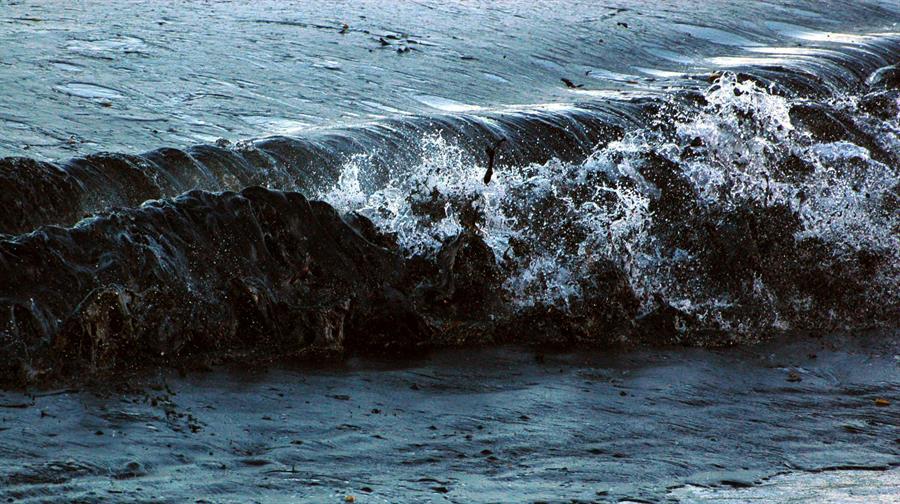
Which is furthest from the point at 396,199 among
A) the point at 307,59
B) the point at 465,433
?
the point at 307,59

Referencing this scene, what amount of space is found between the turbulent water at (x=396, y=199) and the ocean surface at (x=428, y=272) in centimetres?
2

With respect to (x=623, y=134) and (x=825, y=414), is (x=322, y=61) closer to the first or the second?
(x=623, y=134)

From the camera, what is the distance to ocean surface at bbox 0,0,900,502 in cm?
429

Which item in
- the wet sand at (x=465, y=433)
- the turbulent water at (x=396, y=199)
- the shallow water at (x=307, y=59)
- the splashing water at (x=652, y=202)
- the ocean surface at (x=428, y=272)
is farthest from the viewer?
the shallow water at (x=307, y=59)

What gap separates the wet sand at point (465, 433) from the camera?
385 cm

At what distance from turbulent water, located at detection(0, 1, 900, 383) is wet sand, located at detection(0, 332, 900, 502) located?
42cm

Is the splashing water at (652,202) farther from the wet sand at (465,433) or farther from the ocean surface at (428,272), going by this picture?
the wet sand at (465,433)

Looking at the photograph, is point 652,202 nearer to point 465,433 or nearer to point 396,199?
point 396,199

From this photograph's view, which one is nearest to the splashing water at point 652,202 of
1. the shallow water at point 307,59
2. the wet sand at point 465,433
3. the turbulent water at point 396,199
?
the turbulent water at point 396,199

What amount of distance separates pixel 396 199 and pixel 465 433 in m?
2.30

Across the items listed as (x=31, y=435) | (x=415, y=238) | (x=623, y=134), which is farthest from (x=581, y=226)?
(x=31, y=435)

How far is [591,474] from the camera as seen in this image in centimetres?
420

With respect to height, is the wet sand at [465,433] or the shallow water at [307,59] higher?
the shallow water at [307,59]

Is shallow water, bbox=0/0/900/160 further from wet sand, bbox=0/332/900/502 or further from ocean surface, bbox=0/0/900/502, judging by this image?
wet sand, bbox=0/332/900/502
